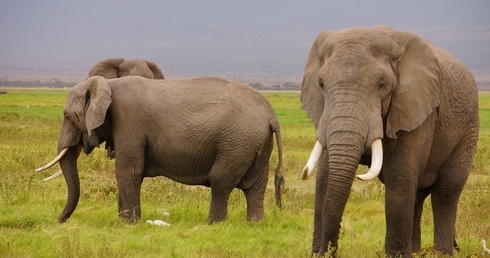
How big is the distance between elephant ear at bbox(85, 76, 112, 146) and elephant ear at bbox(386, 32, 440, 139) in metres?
4.23

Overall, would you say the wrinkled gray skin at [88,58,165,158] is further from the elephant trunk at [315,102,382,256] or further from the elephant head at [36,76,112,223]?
the elephant trunk at [315,102,382,256]

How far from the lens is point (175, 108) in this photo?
1005cm

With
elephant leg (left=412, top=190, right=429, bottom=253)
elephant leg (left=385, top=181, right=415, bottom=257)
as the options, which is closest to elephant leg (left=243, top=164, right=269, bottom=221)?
elephant leg (left=412, top=190, right=429, bottom=253)

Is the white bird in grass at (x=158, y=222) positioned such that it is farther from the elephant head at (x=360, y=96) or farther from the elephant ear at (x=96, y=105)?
the elephant head at (x=360, y=96)

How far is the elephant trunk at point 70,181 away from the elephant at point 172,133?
1 centimetres

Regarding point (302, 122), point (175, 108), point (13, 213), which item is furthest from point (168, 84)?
point (302, 122)

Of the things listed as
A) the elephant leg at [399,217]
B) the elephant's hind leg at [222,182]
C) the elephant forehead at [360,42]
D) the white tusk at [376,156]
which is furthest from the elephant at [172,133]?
the white tusk at [376,156]

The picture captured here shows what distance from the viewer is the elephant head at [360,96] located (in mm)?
6012

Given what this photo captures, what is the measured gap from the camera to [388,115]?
635cm

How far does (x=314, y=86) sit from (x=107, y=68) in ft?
28.0

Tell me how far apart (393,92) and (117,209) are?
5018 mm

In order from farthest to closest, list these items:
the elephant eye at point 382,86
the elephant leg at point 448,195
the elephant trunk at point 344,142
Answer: the elephant leg at point 448,195 → the elephant eye at point 382,86 → the elephant trunk at point 344,142

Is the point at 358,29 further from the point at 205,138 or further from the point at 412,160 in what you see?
the point at 205,138

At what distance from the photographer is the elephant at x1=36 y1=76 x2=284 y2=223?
983 centimetres
